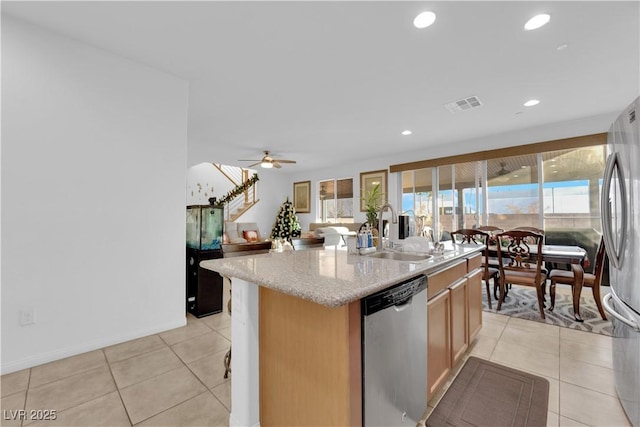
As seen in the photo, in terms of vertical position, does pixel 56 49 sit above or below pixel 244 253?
above

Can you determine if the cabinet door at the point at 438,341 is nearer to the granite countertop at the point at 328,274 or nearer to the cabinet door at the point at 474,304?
the granite countertop at the point at 328,274

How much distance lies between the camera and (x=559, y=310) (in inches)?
126

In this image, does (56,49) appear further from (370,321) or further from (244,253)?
(370,321)

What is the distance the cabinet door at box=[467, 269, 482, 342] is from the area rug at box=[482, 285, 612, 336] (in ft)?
3.72

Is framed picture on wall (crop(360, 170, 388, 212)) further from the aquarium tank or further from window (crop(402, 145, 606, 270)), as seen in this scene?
the aquarium tank

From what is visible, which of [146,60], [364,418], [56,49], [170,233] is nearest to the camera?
[364,418]

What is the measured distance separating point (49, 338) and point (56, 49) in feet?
7.45

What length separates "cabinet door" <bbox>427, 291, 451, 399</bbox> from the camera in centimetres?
151

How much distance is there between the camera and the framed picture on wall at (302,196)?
8.77m

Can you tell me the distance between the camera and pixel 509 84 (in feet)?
9.86

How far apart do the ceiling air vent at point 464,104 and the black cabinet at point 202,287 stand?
355 centimetres

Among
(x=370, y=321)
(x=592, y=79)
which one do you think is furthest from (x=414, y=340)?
(x=592, y=79)

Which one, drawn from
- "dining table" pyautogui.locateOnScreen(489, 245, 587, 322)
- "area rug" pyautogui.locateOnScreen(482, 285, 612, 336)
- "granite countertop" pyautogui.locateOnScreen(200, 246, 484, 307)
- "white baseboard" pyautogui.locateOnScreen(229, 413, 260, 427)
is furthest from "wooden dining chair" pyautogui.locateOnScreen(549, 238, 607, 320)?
"white baseboard" pyautogui.locateOnScreen(229, 413, 260, 427)

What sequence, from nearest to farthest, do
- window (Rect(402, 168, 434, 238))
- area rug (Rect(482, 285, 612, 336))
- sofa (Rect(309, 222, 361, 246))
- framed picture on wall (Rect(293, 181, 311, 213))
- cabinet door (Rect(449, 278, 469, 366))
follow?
cabinet door (Rect(449, 278, 469, 366))
area rug (Rect(482, 285, 612, 336))
window (Rect(402, 168, 434, 238))
sofa (Rect(309, 222, 361, 246))
framed picture on wall (Rect(293, 181, 311, 213))
